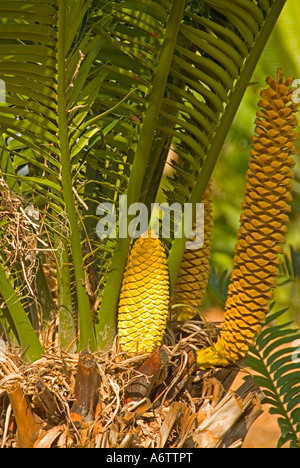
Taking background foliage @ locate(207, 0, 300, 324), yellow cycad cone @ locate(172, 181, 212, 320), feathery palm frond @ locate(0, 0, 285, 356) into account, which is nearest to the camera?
feathery palm frond @ locate(0, 0, 285, 356)

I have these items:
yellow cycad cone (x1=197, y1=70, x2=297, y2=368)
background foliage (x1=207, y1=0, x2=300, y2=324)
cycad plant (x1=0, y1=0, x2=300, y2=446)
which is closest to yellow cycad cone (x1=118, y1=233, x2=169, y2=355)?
cycad plant (x1=0, y1=0, x2=300, y2=446)

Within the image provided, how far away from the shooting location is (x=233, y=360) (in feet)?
2.43

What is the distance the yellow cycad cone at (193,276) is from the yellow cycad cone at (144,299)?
11 cm

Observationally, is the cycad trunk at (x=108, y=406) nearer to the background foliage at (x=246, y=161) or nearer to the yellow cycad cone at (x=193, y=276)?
the yellow cycad cone at (x=193, y=276)

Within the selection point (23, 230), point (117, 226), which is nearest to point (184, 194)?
point (117, 226)

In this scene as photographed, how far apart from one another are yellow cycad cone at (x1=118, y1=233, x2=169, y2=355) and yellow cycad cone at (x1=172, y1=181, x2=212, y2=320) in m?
0.11

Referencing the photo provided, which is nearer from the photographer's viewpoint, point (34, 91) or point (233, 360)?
point (34, 91)

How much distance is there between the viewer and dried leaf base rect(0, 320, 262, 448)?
656 millimetres

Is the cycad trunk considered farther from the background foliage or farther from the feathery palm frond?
the background foliage

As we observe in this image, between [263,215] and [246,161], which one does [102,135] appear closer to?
[263,215]

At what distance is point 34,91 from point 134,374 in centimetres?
40

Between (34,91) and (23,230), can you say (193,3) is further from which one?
(23,230)

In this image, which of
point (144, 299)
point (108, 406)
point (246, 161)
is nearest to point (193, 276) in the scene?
point (144, 299)
